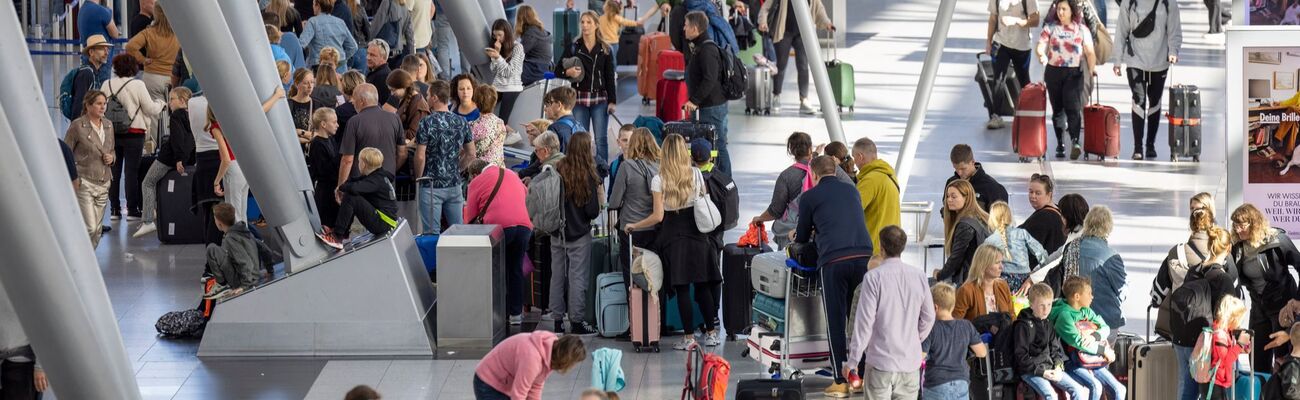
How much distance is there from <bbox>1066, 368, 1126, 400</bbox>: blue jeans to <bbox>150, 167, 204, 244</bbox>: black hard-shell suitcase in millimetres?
7911

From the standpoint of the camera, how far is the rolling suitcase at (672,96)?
17203 millimetres

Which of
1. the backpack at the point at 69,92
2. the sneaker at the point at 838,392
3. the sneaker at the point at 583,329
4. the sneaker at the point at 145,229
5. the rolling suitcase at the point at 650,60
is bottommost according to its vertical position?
the sneaker at the point at 838,392

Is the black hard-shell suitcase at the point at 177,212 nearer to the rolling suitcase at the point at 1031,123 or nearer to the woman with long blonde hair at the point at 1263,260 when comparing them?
the rolling suitcase at the point at 1031,123

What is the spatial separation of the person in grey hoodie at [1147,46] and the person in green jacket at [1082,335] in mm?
7392

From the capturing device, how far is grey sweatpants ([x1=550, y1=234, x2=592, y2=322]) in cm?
1165

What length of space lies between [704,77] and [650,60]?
5525 mm

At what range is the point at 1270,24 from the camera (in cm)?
1071

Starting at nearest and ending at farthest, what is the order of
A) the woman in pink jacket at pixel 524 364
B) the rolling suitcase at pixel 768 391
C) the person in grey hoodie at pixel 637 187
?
the woman in pink jacket at pixel 524 364 < the rolling suitcase at pixel 768 391 < the person in grey hoodie at pixel 637 187

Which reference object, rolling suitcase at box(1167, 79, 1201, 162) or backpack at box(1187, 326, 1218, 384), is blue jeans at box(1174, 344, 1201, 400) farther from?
rolling suitcase at box(1167, 79, 1201, 162)

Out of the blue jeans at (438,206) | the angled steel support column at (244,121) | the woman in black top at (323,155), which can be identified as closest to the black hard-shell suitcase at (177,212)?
the woman in black top at (323,155)

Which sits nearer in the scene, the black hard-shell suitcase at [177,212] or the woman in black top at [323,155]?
the woman in black top at [323,155]

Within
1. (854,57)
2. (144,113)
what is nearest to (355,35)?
(144,113)

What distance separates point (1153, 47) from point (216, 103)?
9.08 m

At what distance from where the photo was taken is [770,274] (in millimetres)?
10258
